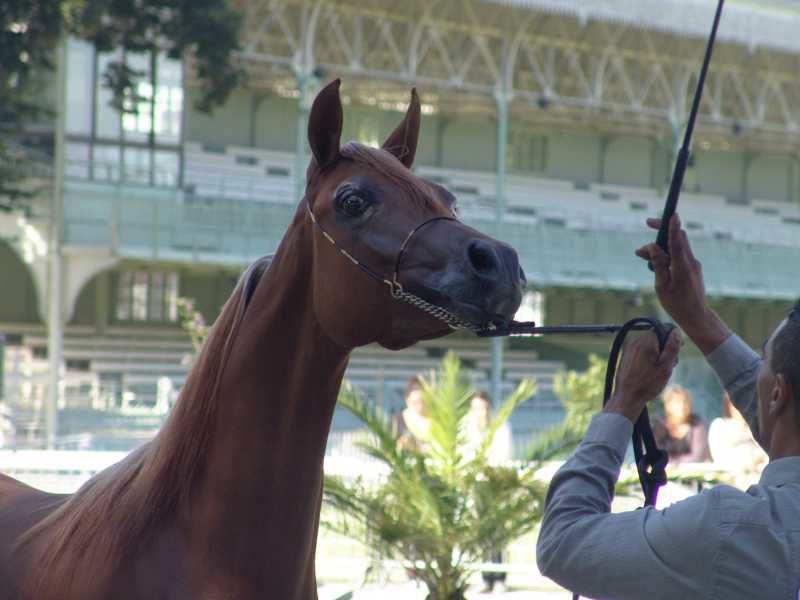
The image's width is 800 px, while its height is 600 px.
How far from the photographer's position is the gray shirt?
1568 millimetres

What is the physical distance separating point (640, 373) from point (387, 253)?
2.02 feet

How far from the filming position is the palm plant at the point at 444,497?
595 cm

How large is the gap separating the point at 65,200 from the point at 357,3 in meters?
6.47

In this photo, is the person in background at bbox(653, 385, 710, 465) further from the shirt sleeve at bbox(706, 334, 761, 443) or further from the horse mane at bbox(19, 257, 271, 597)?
the horse mane at bbox(19, 257, 271, 597)

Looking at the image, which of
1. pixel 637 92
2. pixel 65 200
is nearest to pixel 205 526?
pixel 65 200

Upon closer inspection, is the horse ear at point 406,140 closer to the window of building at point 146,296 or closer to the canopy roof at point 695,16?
the canopy roof at point 695,16

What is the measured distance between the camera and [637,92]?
1126 inches

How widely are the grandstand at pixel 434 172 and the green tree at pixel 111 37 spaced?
78.1 inches

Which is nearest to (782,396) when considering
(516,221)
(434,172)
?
(516,221)

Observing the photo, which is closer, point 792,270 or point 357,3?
point 357,3

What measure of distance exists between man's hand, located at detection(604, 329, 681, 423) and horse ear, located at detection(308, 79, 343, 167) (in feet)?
2.64

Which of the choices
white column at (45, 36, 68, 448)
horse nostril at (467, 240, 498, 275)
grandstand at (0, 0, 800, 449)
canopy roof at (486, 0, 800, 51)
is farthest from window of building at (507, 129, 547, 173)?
horse nostril at (467, 240, 498, 275)

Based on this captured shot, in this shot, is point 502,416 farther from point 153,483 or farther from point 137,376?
point 137,376

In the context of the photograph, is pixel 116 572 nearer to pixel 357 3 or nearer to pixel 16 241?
pixel 16 241
